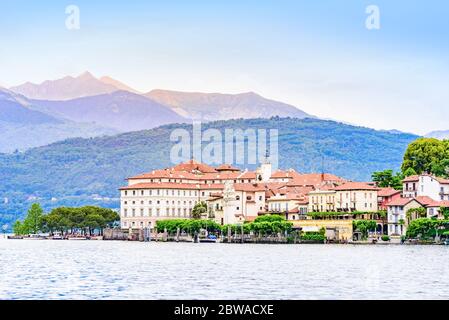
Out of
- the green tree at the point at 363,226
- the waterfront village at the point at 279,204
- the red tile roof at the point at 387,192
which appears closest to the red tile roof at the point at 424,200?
the waterfront village at the point at 279,204

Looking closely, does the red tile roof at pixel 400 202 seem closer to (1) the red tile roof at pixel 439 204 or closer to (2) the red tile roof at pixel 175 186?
(1) the red tile roof at pixel 439 204

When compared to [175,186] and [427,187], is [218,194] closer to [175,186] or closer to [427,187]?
[175,186]

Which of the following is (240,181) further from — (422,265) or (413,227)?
(422,265)

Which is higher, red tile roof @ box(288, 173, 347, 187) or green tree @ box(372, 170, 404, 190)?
red tile roof @ box(288, 173, 347, 187)

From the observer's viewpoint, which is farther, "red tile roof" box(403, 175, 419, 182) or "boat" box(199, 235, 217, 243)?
"boat" box(199, 235, 217, 243)

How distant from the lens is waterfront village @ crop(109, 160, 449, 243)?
85938 mm

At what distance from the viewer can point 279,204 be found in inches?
3905

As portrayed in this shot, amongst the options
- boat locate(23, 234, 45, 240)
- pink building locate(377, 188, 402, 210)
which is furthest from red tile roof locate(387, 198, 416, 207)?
boat locate(23, 234, 45, 240)

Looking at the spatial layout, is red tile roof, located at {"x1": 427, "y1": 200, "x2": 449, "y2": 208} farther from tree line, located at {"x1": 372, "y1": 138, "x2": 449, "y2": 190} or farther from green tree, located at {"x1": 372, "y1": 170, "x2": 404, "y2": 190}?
green tree, located at {"x1": 372, "y1": 170, "x2": 404, "y2": 190}

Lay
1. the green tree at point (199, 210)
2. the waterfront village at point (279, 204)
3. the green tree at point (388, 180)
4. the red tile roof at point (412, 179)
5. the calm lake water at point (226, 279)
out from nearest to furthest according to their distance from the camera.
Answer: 1. the calm lake water at point (226, 279)
2. the waterfront village at point (279, 204)
3. the red tile roof at point (412, 179)
4. the green tree at point (388, 180)
5. the green tree at point (199, 210)

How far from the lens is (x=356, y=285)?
33125mm

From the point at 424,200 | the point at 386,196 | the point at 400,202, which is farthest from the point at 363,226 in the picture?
the point at 386,196

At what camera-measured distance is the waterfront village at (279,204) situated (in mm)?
85938
